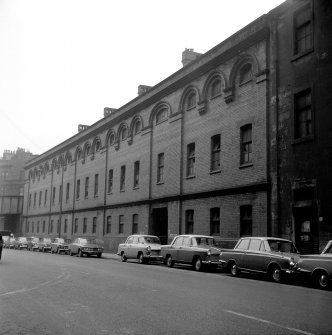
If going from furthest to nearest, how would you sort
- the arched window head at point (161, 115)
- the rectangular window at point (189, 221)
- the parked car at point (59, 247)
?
the parked car at point (59, 247) < the arched window head at point (161, 115) < the rectangular window at point (189, 221)

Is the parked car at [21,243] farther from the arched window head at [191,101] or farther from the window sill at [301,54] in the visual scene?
the window sill at [301,54]

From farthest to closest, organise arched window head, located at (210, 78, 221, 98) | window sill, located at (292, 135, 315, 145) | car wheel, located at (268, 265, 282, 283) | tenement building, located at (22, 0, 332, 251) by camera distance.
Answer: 1. arched window head, located at (210, 78, 221, 98)
2. tenement building, located at (22, 0, 332, 251)
3. window sill, located at (292, 135, 315, 145)
4. car wheel, located at (268, 265, 282, 283)

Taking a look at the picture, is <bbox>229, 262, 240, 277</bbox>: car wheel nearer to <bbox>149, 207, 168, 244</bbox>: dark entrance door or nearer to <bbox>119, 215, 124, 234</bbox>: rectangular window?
<bbox>149, 207, 168, 244</bbox>: dark entrance door

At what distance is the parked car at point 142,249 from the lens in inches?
969

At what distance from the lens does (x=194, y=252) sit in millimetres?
20547

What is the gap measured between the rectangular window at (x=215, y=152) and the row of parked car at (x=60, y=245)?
10.7 meters

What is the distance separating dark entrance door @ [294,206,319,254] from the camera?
18.9m

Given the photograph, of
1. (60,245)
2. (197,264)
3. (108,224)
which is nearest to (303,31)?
(197,264)

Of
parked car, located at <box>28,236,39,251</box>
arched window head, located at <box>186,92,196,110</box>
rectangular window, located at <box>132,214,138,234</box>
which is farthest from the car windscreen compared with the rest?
parked car, located at <box>28,236,39,251</box>

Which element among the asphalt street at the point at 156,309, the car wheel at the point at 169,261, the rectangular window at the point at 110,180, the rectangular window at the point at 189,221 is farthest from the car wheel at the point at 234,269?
the rectangular window at the point at 110,180

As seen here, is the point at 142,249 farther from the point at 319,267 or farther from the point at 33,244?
the point at 33,244

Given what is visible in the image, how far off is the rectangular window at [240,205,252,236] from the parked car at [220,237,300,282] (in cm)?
471

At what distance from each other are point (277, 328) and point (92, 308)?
3.45 m

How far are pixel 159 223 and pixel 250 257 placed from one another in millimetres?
16547
